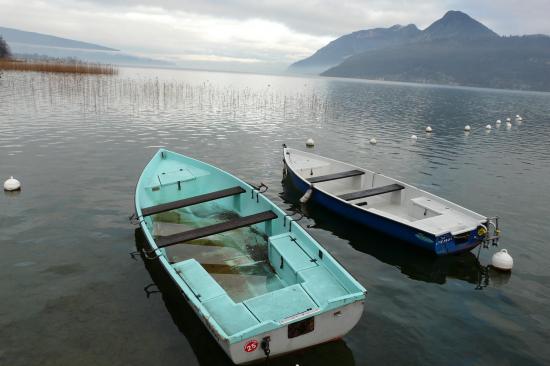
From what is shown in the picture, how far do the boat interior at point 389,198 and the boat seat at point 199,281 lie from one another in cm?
770

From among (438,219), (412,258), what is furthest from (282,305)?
(438,219)

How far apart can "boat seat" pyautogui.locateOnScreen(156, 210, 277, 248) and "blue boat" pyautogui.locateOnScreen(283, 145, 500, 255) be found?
15.5ft

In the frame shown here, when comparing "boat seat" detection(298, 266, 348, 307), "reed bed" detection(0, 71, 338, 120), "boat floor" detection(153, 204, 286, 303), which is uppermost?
"reed bed" detection(0, 71, 338, 120)

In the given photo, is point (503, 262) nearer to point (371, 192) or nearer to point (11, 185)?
point (371, 192)

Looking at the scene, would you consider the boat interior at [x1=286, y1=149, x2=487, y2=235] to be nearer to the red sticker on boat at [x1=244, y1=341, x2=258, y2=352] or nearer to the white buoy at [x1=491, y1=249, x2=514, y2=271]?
the white buoy at [x1=491, y1=249, x2=514, y2=271]

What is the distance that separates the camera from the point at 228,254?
11828 mm

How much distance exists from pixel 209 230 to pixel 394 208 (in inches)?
361

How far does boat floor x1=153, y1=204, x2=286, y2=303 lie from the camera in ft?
32.8

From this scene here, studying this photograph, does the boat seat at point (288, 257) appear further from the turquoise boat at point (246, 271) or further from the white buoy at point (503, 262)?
the white buoy at point (503, 262)

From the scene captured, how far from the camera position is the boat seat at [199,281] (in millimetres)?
8452

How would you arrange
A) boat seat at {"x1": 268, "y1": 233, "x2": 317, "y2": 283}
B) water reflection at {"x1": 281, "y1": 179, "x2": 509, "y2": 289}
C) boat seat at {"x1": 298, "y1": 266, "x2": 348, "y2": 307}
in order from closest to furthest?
boat seat at {"x1": 298, "y1": 266, "x2": 348, "y2": 307}, boat seat at {"x1": 268, "y1": 233, "x2": 317, "y2": 283}, water reflection at {"x1": 281, "y1": 179, "x2": 509, "y2": 289}

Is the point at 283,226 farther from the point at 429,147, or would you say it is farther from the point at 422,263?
the point at 429,147

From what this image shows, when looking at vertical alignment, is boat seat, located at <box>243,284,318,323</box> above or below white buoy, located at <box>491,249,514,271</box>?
above

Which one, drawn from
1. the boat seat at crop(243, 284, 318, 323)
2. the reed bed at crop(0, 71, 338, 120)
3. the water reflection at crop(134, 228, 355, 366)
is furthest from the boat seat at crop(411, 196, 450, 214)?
the reed bed at crop(0, 71, 338, 120)
